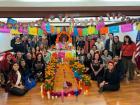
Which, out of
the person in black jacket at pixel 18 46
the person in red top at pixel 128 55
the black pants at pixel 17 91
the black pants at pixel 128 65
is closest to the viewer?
the black pants at pixel 17 91

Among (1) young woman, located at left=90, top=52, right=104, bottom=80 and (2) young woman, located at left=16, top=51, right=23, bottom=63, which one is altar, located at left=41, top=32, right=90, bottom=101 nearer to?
(1) young woman, located at left=90, top=52, right=104, bottom=80

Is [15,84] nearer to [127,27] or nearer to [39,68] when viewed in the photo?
[39,68]

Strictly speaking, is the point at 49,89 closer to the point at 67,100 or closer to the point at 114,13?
the point at 67,100

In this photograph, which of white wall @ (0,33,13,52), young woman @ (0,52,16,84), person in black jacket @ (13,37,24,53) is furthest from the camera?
white wall @ (0,33,13,52)

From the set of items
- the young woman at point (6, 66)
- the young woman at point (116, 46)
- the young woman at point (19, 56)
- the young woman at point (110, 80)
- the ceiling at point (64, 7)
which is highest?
the ceiling at point (64, 7)

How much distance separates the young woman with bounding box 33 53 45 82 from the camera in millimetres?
7152

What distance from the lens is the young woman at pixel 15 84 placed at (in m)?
5.95

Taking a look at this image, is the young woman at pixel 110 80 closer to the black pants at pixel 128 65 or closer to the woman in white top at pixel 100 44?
the black pants at pixel 128 65

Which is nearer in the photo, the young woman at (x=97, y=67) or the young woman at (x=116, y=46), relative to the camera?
the young woman at (x=97, y=67)

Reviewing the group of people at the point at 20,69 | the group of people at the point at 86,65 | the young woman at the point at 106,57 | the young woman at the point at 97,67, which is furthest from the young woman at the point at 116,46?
the group of people at the point at 20,69

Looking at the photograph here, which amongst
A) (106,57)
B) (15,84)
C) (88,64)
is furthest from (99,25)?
(15,84)

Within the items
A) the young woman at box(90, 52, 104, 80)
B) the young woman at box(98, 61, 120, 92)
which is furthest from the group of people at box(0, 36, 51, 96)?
the young woman at box(98, 61, 120, 92)

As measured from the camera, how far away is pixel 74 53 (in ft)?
32.2

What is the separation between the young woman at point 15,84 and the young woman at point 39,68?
3.23ft
